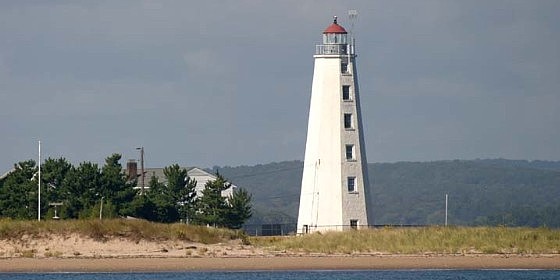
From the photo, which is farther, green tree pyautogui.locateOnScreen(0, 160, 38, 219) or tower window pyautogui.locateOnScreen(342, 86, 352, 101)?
green tree pyautogui.locateOnScreen(0, 160, 38, 219)

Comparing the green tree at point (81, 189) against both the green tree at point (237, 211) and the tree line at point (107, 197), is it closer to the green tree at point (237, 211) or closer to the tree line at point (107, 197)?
the tree line at point (107, 197)

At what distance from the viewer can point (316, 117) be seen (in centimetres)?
6588

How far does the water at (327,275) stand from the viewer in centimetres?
4725

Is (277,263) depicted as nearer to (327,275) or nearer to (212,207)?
(327,275)

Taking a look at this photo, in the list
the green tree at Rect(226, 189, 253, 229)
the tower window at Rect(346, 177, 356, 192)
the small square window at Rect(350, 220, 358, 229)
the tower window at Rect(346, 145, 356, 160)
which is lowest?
the small square window at Rect(350, 220, 358, 229)

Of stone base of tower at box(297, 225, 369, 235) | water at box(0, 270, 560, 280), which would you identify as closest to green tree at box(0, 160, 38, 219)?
stone base of tower at box(297, 225, 369, 235)

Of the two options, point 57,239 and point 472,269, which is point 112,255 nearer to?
point 57,239

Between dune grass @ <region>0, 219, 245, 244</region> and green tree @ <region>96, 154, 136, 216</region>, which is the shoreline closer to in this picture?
dune grass @ <region>0, 219, 245, 244</region>

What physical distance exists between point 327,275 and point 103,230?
10.8 meters

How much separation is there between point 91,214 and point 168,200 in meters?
8.62

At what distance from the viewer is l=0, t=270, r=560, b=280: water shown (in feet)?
155

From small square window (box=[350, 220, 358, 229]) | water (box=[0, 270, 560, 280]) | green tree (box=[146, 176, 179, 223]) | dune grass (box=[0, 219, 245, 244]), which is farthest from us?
green tree (box=[146, 176, 179, 223])

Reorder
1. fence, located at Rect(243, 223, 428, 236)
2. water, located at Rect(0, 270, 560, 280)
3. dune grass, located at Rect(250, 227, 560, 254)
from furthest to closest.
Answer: fence, located at Rect(243, 223, 428, 236) < dune grass, located at Rect(250, 227, 560, 254) < water, located at Rect(0, 270, 560, 280)

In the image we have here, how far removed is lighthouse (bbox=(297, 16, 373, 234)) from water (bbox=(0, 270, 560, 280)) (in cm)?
1543
